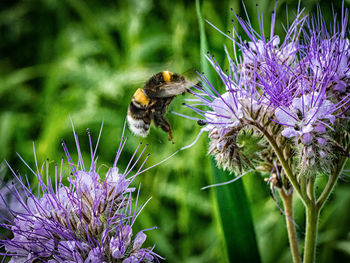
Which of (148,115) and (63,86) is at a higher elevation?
(63,86)

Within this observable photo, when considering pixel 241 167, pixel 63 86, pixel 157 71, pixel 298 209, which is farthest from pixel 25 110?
pixel 241 167

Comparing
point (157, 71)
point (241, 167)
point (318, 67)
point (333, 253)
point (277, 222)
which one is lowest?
point (333, 253)

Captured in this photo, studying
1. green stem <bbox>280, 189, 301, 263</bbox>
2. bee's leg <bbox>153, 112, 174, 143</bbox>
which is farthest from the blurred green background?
green stem <bbox>280, 189, 301, 263</bbox>

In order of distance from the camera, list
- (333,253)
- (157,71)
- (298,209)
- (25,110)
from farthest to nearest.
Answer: (25,110) → (333,253) → (298,209) → (157,71)

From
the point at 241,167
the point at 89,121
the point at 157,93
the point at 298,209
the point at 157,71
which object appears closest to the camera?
the point at 241,167

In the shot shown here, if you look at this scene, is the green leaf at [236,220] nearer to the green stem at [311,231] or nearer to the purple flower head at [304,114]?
the green stem at [311,231]

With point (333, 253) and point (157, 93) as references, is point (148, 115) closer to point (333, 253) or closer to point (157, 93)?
point (157, 93)

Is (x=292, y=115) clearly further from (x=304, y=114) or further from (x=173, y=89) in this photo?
(x=173, y=89)
